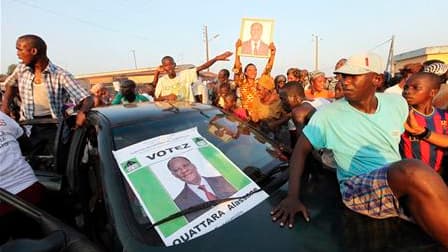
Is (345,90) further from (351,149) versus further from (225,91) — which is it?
(225,91)

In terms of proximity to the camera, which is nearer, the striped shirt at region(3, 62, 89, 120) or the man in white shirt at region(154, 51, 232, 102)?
the striped shirt at region(3, 62, 89, 120)

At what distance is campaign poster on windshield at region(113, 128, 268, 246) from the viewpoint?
66.8 inches

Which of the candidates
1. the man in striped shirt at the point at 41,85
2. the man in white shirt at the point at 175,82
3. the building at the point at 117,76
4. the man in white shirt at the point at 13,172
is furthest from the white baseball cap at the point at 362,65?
the building at the point at 117,76

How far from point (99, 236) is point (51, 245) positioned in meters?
0.57

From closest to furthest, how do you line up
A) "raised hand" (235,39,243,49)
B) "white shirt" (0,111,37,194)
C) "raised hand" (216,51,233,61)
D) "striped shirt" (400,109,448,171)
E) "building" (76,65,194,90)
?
"white shirt" (0,111,37,194) → "striped shirt" (400,109,448,171) → "raised hand" (216,51,233,61) → "raised hand" (235,39,243,49) → "building" (76,65,194,90)

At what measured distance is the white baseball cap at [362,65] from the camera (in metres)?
2.10

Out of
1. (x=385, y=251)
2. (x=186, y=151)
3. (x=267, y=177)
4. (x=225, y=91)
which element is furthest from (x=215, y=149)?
(x=225, y=91)

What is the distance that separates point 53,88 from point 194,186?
243 centimetres

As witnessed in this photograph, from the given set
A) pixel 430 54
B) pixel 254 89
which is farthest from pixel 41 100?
pixel 430 54

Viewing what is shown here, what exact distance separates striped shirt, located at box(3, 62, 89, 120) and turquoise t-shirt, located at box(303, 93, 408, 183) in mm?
2363

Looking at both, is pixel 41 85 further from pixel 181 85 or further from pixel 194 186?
pixel 194 186

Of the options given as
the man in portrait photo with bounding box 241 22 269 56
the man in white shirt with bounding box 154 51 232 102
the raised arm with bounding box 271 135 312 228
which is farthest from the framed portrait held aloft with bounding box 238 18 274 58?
the raised arm with bounding box 271 135 312 228

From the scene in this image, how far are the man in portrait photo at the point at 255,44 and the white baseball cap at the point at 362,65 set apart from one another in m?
3.54

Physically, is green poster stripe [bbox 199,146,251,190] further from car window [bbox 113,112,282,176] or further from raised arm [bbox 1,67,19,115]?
raised arm [bbox 1,67,19,115]
